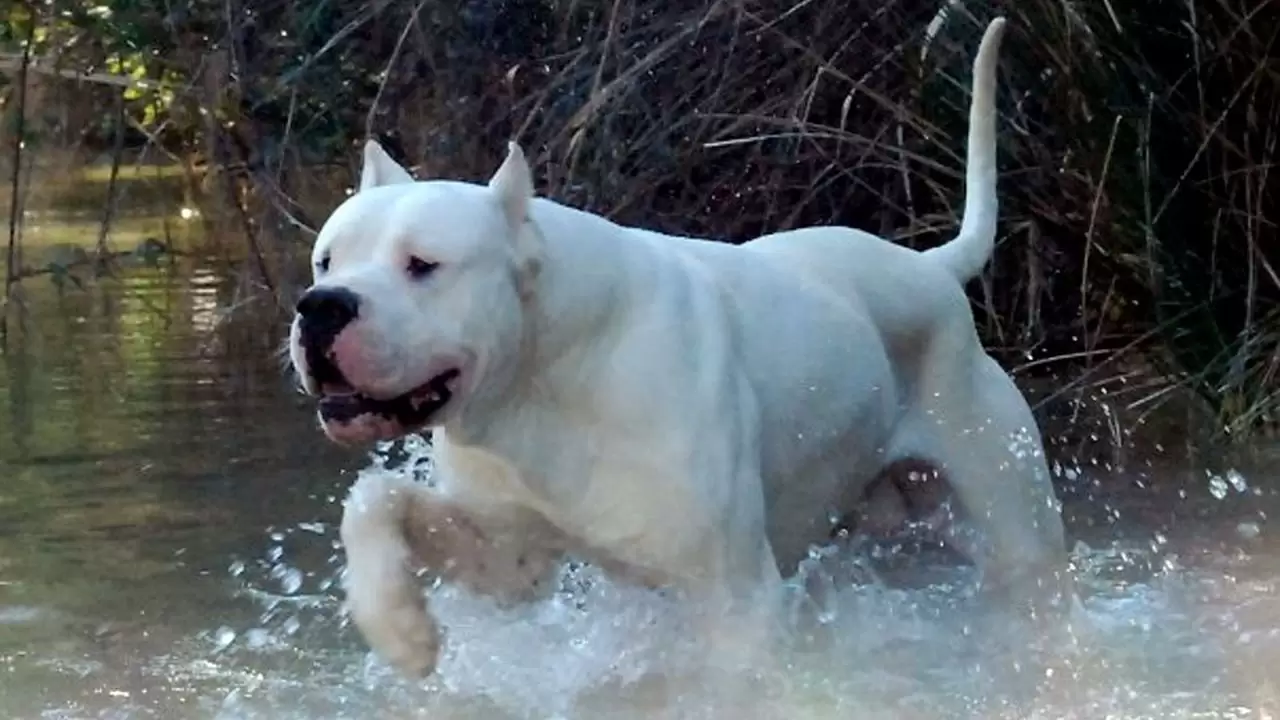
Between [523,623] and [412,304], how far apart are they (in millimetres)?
994

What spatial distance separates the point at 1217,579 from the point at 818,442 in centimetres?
111

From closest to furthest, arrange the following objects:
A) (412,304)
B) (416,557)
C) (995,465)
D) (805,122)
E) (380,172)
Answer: (412,304) → (416,557) → (380,172) → (995,465) → (805,122)

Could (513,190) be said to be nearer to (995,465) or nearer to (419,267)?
(419,267)

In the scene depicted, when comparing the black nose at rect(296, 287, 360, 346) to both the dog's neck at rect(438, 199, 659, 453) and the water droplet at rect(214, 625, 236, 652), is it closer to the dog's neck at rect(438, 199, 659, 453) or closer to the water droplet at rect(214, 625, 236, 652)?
the dog's neck at rect(438, 199, 659, 453)

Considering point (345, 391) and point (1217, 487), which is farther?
point (1217, 487)

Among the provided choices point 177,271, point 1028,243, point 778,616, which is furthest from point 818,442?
point 177,271

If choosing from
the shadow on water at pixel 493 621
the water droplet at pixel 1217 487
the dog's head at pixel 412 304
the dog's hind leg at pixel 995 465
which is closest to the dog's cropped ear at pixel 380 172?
the dog's head at pixel 412 304

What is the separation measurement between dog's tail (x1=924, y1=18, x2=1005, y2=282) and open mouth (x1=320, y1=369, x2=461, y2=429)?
1.68m

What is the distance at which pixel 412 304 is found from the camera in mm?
4469

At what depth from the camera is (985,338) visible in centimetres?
906

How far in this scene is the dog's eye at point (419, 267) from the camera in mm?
4520

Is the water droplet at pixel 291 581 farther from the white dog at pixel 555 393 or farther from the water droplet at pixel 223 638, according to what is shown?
the white dog at pixel 555 393

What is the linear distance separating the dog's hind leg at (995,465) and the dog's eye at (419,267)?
4.75 ft

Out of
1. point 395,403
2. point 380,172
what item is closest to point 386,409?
point 395,403
